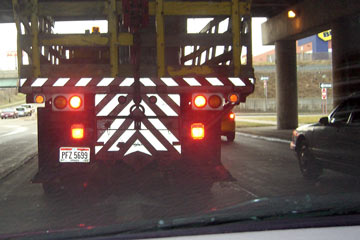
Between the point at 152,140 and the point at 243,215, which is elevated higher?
the point at 152,140

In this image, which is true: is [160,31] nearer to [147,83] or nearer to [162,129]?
[147,83]

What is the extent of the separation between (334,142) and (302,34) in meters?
15.5

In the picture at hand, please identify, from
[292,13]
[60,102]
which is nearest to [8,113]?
[292,13]

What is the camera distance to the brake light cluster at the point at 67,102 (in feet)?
20.3

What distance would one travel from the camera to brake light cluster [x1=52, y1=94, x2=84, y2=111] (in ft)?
20.3

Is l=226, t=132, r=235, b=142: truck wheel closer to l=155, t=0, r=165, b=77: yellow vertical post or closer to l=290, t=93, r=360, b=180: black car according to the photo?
l=290, t=93, r=360, b=180: black car

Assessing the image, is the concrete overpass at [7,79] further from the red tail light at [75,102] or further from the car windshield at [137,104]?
the red tail light at [75,102]

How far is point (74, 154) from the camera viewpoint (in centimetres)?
616

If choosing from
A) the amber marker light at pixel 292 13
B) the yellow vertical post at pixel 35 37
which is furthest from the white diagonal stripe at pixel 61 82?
the amber marker light at pixel 292 13

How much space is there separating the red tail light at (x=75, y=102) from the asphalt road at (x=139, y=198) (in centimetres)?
126

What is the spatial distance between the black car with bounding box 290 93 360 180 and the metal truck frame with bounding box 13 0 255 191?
1.67m

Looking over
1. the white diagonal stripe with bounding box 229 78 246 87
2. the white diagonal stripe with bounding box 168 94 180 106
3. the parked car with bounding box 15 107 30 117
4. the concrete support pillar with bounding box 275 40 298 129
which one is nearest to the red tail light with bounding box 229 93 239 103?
the white diagonal stripe with bounding box 229 78 246 87

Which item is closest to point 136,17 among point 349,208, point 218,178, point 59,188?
point 218,178

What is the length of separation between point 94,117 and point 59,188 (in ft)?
4.56
